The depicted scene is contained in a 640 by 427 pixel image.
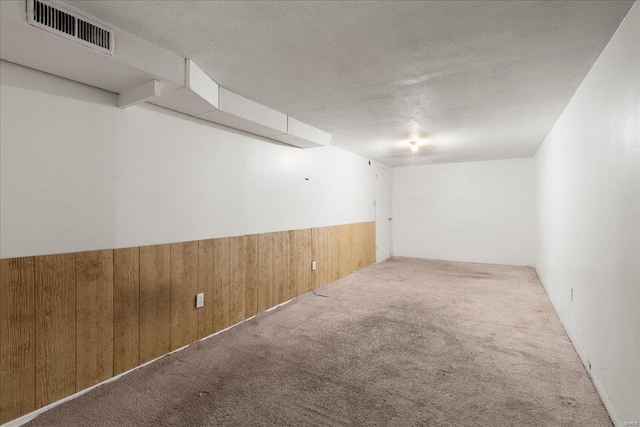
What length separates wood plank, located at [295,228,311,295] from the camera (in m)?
4.35

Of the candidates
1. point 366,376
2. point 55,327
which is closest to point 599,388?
point 366,376

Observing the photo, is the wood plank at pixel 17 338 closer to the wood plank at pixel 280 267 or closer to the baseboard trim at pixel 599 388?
the wood plank at pixel 280 267

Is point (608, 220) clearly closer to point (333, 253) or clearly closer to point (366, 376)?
point (366, 376)

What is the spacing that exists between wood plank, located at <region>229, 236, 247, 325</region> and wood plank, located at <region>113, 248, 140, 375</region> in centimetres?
96

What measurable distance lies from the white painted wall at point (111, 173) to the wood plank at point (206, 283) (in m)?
0.13

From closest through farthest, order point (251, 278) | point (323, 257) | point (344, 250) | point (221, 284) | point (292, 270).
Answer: point (221, 284) → point (251, 278) → point (292, 270) → point (323, 257) → point (344, 250)

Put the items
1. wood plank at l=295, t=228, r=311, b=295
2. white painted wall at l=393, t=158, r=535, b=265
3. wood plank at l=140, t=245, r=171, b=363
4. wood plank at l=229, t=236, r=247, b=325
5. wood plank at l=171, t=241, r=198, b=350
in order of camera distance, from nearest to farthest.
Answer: wood plank at l=140, t=245, r=171, b=363 < wood plank at l=171, t=241, r=198, b=350 < wood plank at l=229, t=236, r=247, b=325 < wood plank at l=295, t=228, r=311, b=295 < white painted wall at l=393, t=158, r=535, b=265

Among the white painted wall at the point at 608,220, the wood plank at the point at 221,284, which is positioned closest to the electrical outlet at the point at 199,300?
the wood plank at the point at 221,284

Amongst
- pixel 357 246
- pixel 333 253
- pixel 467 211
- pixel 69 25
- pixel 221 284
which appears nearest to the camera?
pixel 69 25

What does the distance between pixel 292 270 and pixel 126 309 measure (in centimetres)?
214

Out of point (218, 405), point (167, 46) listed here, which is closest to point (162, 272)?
point (218, 405)

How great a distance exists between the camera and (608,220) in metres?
1.94

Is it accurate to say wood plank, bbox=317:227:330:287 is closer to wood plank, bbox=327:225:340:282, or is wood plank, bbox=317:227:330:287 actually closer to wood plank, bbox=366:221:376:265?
wood plank, bbox=327:225:340:282

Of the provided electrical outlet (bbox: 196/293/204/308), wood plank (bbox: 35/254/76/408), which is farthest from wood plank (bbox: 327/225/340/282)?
wood plank (bbox: 35/254/76/408)
